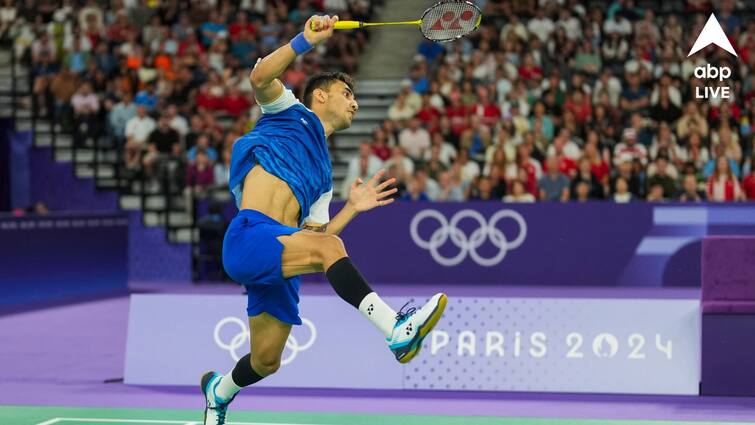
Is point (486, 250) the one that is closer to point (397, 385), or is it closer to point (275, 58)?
point (397, 385)

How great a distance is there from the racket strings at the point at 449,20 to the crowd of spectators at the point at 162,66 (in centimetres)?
1277

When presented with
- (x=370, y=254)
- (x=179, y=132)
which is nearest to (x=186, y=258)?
(x=179, y=132)

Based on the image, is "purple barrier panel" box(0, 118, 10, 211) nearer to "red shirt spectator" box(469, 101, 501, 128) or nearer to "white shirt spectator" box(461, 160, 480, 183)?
"red shirt spectator" box(469, 101, 501, 128)

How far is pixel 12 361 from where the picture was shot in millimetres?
11523

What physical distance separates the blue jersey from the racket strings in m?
0.85

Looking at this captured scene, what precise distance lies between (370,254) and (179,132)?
13.6ft

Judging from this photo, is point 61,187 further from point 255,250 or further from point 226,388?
point 255,250

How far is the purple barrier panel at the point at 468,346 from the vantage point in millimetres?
9430

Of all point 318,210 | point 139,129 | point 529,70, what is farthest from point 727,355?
point 139,129

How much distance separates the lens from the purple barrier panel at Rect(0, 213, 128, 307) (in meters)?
16.7

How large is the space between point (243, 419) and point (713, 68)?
13.8 meters

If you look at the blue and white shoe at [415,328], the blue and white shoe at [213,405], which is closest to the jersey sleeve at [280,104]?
the blue and white shoe at [415,328]

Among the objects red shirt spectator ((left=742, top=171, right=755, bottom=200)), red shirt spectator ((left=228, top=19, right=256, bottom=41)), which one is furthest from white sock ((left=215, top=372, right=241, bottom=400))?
red shirt spectator ((left=228, top=19, right=256, bottom=41))

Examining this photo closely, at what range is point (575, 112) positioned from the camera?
19.6 metres
